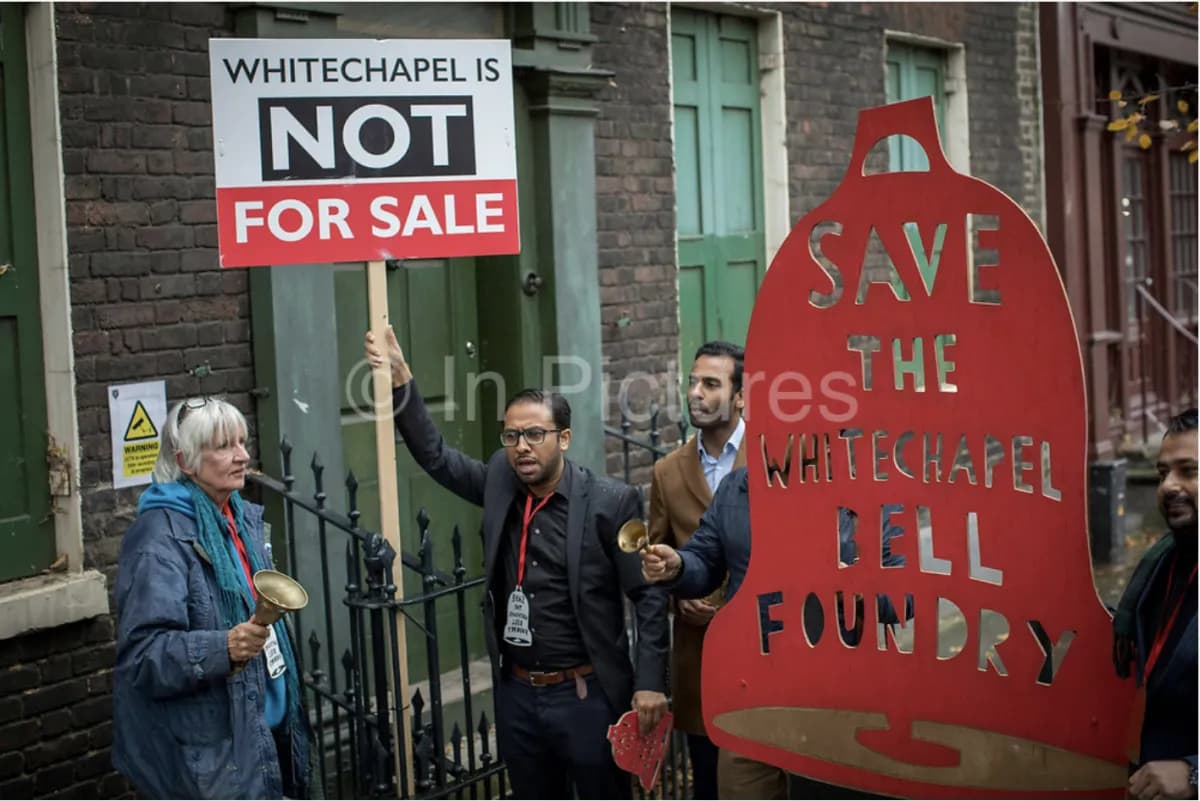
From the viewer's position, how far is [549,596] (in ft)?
15.4

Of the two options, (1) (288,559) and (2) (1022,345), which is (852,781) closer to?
(2) (1022,345)

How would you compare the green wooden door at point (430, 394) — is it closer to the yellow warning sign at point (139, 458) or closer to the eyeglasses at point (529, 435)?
the yellow warning sign at point (139, 458)

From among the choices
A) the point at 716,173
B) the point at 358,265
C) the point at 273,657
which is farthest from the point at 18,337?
the point at 716,173

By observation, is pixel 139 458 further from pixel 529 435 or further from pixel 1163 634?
pixel 1163 634

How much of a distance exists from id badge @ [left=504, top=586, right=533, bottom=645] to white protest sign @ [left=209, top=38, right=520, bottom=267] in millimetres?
1135

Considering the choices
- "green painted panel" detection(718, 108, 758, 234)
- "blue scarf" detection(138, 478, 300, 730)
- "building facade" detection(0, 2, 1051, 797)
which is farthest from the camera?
"green painted panel" detection(718, 108, 758, 234)

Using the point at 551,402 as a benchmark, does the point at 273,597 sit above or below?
below

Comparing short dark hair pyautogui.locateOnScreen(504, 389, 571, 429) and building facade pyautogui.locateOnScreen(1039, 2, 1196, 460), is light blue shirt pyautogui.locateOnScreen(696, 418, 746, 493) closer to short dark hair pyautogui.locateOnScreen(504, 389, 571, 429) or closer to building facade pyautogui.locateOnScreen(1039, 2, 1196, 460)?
short dark hair pyautogui.locateOnScreen(504, 389, 571, 429)

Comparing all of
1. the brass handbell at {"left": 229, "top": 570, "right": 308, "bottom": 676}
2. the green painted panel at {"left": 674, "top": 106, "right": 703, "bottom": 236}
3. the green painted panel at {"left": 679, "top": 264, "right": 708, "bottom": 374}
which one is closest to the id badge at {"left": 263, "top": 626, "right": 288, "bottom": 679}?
the brass handbell at {"left": 229, "top": 570, "right": 308, "bottom": 676}

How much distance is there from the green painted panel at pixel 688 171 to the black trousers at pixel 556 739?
4.37 m

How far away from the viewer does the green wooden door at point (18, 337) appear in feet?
18.1

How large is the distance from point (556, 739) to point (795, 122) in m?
5.57

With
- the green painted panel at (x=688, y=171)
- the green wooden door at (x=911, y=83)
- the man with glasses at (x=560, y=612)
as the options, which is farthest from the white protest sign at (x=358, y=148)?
the green wooden door at (x=911, y=83)

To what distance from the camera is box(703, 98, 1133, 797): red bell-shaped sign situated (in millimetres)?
3561
